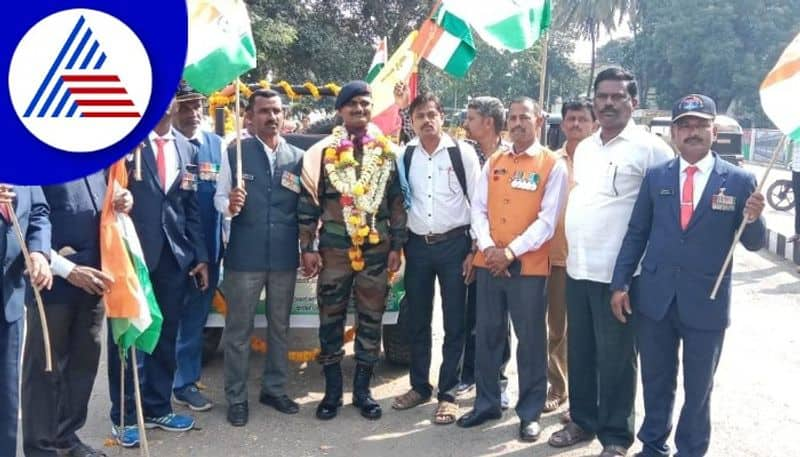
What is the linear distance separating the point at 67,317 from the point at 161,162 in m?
1.07

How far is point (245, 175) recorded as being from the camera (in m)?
4.57

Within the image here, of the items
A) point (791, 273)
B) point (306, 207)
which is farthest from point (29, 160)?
point (791, 273)

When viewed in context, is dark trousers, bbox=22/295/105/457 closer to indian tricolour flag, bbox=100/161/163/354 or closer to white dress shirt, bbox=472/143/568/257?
indian tricolour flag, bbox=100/161/163/354

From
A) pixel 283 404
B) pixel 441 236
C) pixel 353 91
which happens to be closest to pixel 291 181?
pixel 353 91

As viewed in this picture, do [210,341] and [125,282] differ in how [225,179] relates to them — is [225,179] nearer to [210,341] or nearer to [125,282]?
[125,282]

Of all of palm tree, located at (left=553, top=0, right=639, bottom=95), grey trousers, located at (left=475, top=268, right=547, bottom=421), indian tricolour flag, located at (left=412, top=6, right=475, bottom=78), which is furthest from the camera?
palm tree, located at (left=553, top=0, right=639, bottom=95)

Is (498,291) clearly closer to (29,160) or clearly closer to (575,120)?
(575,120)

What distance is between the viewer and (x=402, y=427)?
4.66 metres

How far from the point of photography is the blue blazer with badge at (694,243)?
3.60m

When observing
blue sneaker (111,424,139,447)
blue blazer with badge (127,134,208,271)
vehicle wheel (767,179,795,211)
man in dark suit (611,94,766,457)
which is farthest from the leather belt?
vehicle wheel (767,179,795,211)

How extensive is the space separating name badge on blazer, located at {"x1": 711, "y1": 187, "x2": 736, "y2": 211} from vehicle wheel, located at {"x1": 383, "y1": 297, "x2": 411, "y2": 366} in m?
2.62

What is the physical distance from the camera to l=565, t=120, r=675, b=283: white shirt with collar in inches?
158

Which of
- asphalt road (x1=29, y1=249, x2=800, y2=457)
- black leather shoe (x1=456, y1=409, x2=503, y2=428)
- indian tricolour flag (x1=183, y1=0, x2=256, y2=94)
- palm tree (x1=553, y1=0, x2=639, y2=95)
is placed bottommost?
asphalt road (x1=29, y1=249, x2=800, y2=457)

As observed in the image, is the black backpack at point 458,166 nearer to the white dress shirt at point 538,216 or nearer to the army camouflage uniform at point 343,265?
the white dress shirt at point 538,216
